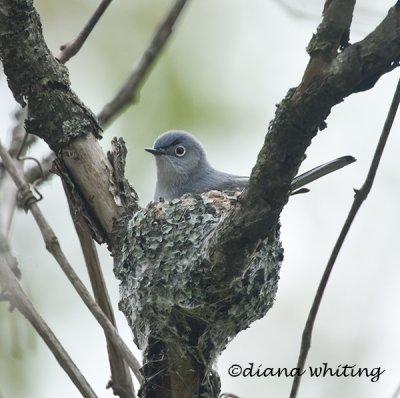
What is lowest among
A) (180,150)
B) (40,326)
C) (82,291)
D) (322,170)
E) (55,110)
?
(40,326)

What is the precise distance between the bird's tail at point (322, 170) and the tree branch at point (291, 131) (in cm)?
40

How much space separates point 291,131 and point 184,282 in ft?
3.03

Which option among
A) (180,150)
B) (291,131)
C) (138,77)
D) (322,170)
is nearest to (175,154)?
(180,150)

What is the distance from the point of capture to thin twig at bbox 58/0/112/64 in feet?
10.2

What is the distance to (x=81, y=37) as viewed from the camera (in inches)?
129

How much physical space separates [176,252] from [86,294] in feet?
1.98

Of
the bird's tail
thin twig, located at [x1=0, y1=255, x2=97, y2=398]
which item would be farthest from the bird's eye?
thin twig, located at [x1=0, y1=255, x2=97, y2=398]

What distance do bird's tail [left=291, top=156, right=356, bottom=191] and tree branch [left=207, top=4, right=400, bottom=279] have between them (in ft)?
1.31

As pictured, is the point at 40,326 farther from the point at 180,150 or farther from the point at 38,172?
the point at 180,150

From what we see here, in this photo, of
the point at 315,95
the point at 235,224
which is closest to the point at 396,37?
the point at 315,95

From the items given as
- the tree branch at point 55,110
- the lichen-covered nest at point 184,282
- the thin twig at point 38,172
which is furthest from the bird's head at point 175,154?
the tree branch at point 55,110

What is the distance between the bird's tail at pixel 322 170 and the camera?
269cm

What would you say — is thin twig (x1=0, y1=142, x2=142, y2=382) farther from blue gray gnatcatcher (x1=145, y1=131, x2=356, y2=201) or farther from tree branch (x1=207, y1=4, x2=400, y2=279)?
blue gray gnatcatcher (x1=145, y1=131, x2=356, y2=201)

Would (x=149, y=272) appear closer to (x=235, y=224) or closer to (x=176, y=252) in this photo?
(x=176, y=252)
